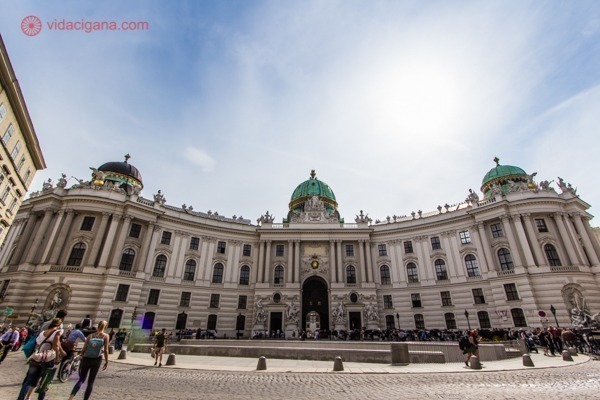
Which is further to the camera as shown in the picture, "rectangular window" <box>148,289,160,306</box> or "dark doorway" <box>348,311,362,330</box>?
"dark doorway" <box>348,311,362,330</box>

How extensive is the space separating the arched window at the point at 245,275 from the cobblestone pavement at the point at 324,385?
28392 millimetres

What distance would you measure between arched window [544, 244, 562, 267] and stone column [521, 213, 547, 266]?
1177 millimetres

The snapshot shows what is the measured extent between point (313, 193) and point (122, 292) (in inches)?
1284

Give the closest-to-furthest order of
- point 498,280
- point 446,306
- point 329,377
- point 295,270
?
point 329,377, point 498,280, point 446,306, point 295,270

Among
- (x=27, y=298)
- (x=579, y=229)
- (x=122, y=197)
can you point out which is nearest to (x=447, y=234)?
(x=579, y=229)

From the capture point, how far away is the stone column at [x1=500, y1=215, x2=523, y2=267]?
3350cm

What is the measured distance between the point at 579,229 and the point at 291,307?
37.2 meters

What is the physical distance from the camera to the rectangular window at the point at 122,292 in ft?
109

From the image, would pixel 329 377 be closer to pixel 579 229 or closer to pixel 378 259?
pixel 378 259

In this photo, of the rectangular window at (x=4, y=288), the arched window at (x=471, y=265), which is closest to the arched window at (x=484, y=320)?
the arched window at (x=471, y=265)

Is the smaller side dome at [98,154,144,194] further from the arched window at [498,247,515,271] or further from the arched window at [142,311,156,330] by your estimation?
the arched window at [498,247,515,271]

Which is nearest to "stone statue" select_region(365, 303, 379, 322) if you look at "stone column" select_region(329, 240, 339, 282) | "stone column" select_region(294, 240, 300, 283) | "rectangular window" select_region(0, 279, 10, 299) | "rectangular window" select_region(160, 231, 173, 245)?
"stone column" select_region(329, 240, 339, 282)

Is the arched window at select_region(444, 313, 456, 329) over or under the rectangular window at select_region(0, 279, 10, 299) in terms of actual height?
under

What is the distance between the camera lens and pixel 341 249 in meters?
43.4
